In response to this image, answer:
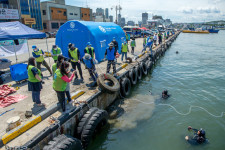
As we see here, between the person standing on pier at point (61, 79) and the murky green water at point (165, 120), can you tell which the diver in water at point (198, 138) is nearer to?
the murky green water at point (165, 120)

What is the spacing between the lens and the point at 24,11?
40.7m

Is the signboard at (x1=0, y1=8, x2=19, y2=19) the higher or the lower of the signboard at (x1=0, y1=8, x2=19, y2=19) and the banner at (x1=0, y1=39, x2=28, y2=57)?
the higher

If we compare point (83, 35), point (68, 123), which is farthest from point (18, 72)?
point (83, 35)

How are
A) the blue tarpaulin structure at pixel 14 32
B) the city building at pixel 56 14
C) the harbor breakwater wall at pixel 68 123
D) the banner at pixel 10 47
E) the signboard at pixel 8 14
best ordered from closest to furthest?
the harbor breakwater wall at pixel 68 123 → the blue tarpaulin structure at pixel 14 32 → the banner at pixel 10 47 → the signboard at pixel 8 14 → the city building at pixel 56 14

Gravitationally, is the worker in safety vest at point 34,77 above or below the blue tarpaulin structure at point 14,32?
below

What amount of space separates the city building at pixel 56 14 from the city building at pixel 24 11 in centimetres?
237

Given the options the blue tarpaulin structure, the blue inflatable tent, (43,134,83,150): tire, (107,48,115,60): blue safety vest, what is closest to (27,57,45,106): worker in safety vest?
(43,134,83,150): tire

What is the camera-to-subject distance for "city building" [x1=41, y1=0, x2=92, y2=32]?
4662 centimetres

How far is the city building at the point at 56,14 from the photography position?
153 feet

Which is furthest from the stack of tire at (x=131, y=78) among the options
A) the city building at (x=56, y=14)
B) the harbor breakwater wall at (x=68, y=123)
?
the city building at (x=56, y=14)

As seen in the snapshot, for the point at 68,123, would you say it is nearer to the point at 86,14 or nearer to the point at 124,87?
the point at 124,87

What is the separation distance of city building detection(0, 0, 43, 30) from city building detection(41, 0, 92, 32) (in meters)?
2.37

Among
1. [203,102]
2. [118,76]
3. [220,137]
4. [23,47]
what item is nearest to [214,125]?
[220,137]

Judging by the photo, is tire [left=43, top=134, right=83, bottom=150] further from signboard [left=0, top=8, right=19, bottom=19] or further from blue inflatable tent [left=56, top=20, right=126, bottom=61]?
signboard [left=0, top=8, right=19, bottom=19]
